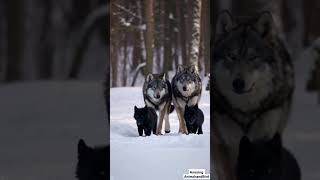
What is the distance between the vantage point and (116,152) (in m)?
4.02

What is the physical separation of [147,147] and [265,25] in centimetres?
132

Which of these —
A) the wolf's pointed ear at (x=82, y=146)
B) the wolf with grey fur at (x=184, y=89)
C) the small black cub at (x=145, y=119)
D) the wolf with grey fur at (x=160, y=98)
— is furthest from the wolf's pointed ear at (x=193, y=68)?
the wolf's pointed ear at (x=82, y=146)

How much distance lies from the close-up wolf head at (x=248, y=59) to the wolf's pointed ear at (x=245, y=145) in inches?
9.8

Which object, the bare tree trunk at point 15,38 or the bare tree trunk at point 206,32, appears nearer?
the bare tree trunk at point 206,32

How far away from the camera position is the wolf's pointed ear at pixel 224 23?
3.95 m

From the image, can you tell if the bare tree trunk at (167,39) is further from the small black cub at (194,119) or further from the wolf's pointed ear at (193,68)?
the small black cub at (194,119)

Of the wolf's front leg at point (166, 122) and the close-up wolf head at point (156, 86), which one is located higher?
the close-up wolf head at point (156, 86)

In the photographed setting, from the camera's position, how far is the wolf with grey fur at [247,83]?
3.97 m

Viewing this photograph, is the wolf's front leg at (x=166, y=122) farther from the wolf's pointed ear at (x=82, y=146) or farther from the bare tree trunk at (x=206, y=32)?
the wolf's pointed ear at (x=82, y=146)

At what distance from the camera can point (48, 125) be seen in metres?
4.06

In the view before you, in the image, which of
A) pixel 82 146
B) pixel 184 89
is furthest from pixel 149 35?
pixel 82 146

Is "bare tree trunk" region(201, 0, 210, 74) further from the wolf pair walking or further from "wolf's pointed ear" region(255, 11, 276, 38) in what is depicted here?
"wolf's pointed ear" region(255, 11, 276, 38)

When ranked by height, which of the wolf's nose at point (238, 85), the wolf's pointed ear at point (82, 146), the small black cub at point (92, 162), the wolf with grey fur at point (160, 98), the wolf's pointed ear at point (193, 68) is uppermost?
the wolf's pointed ear at point (193, 68)

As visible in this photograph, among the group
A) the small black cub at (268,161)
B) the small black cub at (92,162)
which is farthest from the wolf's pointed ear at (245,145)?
the small black cub at (92,162)
